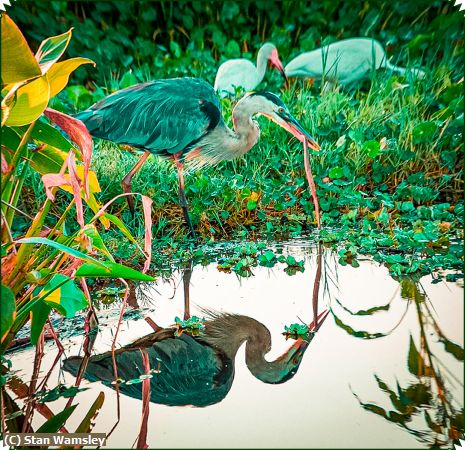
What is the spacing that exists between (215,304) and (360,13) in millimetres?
2197

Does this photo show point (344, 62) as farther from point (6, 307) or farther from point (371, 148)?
point (6, 307)

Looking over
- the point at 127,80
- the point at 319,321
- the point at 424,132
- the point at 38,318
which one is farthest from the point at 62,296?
the point at 127,80

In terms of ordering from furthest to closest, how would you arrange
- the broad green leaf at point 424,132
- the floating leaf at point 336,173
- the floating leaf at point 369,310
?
the broad green leaf at point 424,132
the floating leaf at point 336,173
the floating leaf at point 369,310

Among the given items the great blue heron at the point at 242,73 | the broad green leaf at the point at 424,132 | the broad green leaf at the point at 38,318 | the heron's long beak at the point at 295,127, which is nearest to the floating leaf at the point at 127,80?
the great blue heron at the point at 242,73

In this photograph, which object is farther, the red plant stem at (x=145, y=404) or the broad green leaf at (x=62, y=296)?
the broad green leaf at (x=62, y=296)

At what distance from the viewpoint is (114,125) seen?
9.48 feet

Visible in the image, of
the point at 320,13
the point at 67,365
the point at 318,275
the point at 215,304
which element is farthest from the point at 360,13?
the point at 67,365

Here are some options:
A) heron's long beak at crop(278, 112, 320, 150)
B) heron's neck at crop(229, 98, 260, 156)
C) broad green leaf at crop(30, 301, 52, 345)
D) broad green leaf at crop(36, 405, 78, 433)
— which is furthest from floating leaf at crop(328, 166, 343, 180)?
broad green leaf at crop(36, 405, 78, 433)

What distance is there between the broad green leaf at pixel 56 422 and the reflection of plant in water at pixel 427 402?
1.93 ft

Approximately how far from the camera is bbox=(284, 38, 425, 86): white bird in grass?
12.5 ft

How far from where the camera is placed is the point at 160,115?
2908 mm

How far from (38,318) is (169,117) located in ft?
4.60

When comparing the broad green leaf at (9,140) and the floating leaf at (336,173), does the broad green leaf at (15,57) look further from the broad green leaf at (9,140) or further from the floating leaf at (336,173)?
the floating leaf at (336,173)

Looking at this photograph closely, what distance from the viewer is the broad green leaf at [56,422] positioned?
4.91 feet
